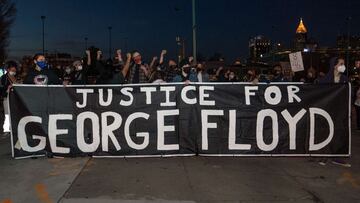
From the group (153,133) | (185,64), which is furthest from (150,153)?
(185,64)

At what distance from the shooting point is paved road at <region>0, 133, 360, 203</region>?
20.1 ft

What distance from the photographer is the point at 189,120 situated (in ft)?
28.0

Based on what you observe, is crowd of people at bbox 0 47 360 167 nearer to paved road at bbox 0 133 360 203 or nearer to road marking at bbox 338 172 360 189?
paved road at bbox 0 133 360 203

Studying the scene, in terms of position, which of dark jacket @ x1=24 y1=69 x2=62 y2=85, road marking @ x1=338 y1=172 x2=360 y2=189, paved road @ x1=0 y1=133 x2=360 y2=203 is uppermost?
dark jacket @ x1=24 y1=69 x2=62 y2=85

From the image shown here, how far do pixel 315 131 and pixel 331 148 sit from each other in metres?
0.40

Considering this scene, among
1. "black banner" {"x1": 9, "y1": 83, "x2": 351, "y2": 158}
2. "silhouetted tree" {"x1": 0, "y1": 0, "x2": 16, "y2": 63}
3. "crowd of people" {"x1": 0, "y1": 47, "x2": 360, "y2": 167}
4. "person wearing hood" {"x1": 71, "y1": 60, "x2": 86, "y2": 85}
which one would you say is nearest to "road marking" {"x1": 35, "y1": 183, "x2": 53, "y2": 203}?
"black banner" {"x1": 9, "y1": 83, "x2": 351, "y2": 158}

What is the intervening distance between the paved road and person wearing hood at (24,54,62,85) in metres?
1.46

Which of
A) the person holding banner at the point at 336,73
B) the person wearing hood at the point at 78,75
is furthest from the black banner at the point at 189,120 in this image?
the person wearing hood at the point at 78,75

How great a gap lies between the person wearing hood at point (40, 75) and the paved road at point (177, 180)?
1.46 metres

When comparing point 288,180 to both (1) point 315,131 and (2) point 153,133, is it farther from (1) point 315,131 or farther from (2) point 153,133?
(2) point 153,133

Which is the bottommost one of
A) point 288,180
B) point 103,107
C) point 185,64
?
point 288,180

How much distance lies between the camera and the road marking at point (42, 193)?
5.93 meters

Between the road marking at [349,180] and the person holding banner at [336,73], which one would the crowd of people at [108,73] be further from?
the road marking at [349,180]

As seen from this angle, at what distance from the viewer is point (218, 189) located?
647 cm
